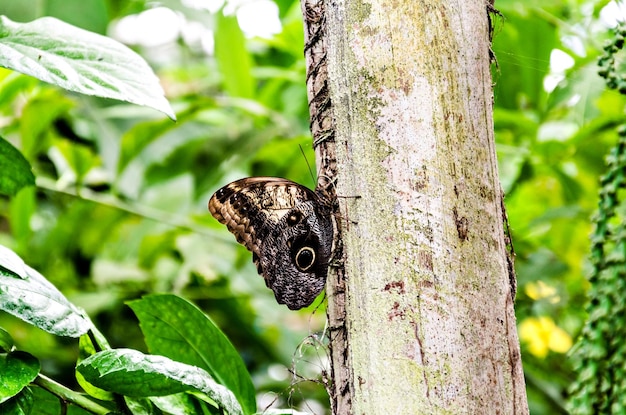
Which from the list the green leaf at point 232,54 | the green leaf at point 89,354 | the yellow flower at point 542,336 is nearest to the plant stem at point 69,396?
the green leaf at point 89,354

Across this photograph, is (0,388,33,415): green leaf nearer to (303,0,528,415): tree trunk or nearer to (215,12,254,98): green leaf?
(303,0,528,415): tree trunk

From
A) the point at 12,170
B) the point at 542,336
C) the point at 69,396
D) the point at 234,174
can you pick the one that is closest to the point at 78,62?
the point at 12,170

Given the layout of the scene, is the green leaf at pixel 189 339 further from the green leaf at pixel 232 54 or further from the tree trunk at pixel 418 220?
the green leaf at pixel 232 54

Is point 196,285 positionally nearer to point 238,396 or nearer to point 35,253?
point 35,253

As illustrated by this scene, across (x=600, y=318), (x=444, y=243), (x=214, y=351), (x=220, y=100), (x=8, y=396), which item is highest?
(x=220, y=100)

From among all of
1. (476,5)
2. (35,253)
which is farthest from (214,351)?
(35,253)

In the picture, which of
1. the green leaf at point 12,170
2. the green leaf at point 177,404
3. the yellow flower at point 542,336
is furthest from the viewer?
the yellow flower at point 542,336
